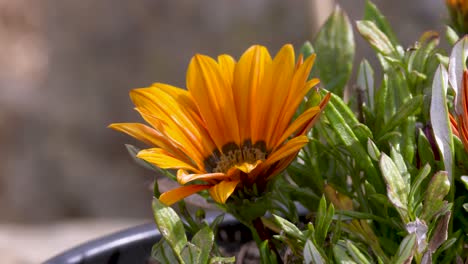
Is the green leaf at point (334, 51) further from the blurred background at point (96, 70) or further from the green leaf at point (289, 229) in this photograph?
the blurred background at point (96, 70)

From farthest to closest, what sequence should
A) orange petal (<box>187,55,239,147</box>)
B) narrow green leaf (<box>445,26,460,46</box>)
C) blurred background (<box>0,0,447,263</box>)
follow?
blurred background (<box>0,0,447,263</box>) < narrow green leaf (<box>445,26,460,46</box>) < orange petal (<box>187,55,239,147</box>)

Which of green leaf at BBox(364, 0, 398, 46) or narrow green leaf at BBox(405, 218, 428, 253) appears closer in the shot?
narrow green leaf at BBox(405, 218, 428, 253)

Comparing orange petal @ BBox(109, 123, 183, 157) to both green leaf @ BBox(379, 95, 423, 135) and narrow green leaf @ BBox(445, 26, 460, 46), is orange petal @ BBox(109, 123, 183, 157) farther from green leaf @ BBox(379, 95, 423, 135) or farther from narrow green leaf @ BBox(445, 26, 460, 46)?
narrow green leaf @ BBox(445, 26, 460, 46)

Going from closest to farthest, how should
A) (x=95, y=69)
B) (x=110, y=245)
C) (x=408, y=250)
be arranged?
(x=408, y=250) → (x=110, y=245) → (x=95, y=69)

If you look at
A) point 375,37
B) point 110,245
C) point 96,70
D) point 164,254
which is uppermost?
point 375,37

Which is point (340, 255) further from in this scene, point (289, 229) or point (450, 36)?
point (450, 36)

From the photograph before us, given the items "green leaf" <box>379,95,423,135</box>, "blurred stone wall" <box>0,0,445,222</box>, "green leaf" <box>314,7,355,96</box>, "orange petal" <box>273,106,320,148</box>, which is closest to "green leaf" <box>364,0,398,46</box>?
"green leaf" <box>314,7,355,96</box>

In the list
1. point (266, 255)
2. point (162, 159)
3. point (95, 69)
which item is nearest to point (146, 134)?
point (162, 159)
